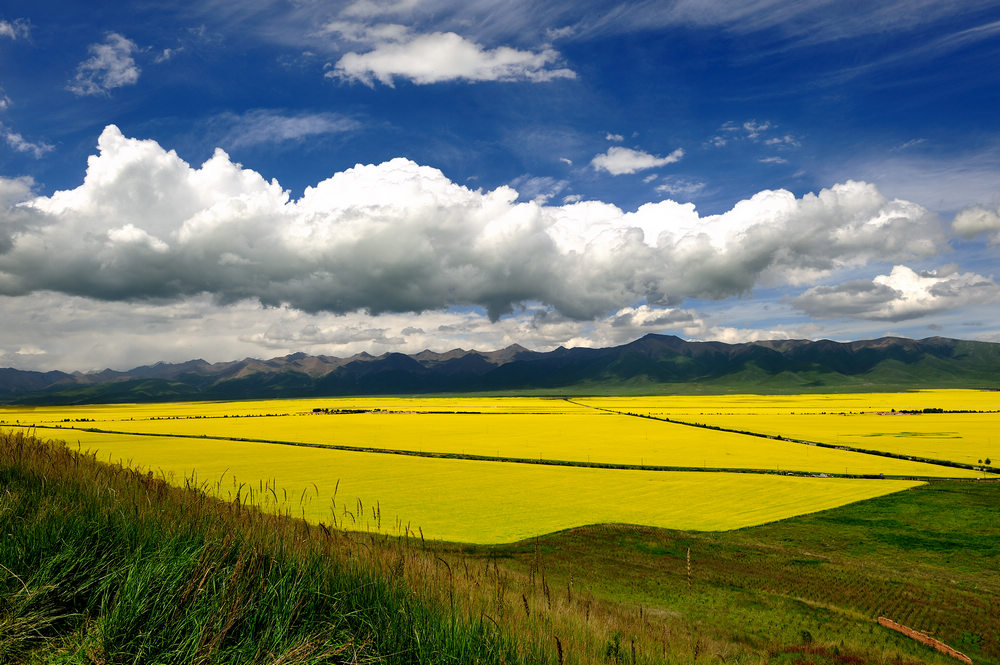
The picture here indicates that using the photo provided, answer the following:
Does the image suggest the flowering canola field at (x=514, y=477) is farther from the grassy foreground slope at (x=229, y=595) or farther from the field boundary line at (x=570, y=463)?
the grassy foreground slope at (x=229, y=595)

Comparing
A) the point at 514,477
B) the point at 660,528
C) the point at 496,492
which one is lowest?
the point at 514,477

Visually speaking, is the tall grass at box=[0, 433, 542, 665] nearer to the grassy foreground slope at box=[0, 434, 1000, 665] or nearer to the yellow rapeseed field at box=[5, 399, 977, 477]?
the grassy foreground slope at box=[0, 434, 1000, 665]

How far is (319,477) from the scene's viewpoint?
119ft

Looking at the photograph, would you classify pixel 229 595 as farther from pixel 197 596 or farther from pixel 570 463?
pixel 570 463

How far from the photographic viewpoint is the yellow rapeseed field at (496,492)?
24.5 metres

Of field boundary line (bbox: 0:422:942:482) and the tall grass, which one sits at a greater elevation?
the tall grass

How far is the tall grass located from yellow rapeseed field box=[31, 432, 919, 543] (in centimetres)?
1429

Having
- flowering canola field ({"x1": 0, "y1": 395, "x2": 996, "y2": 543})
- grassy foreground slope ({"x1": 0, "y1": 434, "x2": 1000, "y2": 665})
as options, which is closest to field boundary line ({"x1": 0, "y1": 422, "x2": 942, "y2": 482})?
flowering canola field ({"x1": 0, "y1": 395, "x2": 996, "y2": 543})

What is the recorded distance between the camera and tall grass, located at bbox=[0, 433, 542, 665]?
12.0 ft

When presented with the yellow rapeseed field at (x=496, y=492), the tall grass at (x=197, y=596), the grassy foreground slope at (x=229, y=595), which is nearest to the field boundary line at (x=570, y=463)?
the yellow rapeseed field at (x=496, y=492)

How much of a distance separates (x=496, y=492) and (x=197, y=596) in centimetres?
2954

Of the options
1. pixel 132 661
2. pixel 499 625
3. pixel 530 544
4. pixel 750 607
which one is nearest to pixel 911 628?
pixel 750 607

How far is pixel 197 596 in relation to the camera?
4.05m

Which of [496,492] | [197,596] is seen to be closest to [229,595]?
[197,596]
